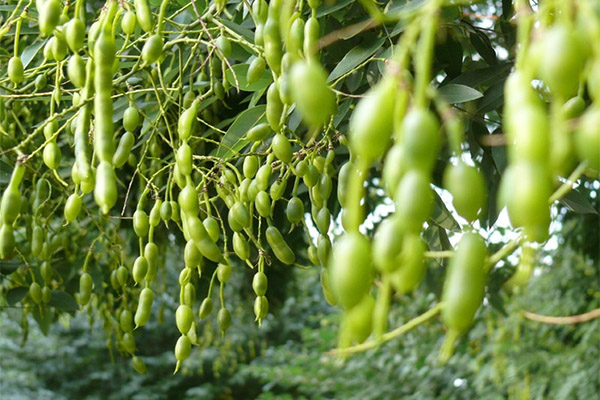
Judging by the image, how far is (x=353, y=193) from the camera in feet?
1.48

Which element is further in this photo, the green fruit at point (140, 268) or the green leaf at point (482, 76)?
the green leaf at point (482, 76)

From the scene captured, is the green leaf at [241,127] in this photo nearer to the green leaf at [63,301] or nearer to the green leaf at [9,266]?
the green leaf at [63,301]

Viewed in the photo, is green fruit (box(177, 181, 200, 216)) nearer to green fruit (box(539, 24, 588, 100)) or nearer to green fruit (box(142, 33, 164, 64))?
green fruit (box(142, 33, 164, 64))

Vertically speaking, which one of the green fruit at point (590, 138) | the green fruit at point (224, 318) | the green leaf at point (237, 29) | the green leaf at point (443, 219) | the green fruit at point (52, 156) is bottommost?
the green leaf at point (443, 219)

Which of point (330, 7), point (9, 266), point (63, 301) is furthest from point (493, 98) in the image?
point (9, 266)

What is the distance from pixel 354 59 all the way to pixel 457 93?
14 centimetres

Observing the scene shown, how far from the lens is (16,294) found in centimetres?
178

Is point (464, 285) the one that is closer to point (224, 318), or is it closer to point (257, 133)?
point (257, 133)

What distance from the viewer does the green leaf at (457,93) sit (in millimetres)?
1102

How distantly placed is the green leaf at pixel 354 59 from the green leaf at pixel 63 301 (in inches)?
35.9

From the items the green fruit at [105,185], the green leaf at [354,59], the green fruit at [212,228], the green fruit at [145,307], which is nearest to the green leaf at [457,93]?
the green leaf at [354,59]

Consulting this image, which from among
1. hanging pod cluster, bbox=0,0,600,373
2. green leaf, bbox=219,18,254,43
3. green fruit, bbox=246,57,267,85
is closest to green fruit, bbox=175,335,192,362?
hanging pod cluster, bbox=0,0,600,373

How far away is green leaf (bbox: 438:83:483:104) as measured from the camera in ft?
3.61

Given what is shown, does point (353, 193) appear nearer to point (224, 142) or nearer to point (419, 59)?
point (419, 59)
